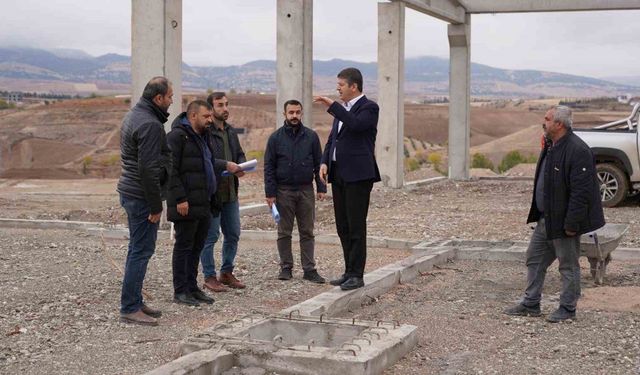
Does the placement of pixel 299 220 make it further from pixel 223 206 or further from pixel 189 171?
pixel 189 171

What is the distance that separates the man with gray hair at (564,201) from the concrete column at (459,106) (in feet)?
58.3

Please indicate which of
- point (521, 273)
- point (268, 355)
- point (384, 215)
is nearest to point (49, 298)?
point (268, 355)

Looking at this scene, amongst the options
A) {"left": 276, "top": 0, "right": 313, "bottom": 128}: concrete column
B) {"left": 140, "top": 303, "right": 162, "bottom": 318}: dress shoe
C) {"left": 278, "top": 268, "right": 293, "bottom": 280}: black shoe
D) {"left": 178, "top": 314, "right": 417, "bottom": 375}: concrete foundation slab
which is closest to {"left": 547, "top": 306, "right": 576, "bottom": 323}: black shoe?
{"left": 178, "top": 314, "right": 417, "bottom": 375}: concrete foundation slab

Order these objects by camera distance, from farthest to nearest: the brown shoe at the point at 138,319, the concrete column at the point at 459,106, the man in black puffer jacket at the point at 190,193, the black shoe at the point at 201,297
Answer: the concrete column at the point at 459,106
the black shoe at the point at 201,297
the man in black puffer jacket at the point at 190,193
the brown shoe at the point at 138,319

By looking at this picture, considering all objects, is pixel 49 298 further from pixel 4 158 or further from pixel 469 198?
pixel 4 158

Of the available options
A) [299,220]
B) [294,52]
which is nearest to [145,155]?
[299,220]

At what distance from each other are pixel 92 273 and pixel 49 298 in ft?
4.86

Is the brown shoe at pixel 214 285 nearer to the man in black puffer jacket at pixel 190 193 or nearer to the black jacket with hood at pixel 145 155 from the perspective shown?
the man in black puffer jacket at pixel 190 193

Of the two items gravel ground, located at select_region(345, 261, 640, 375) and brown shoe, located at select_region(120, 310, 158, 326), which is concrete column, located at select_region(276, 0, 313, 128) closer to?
gravel ground, located at select_region(345, 261, 640, 375)

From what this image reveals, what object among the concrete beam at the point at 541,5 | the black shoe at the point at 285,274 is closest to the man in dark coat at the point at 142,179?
the black shoe at the point at 285,274

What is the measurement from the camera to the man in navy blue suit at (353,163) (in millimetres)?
9070

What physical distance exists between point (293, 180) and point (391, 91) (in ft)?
38.2

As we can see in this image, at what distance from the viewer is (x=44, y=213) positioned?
1795cm

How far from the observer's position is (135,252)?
812 cm
